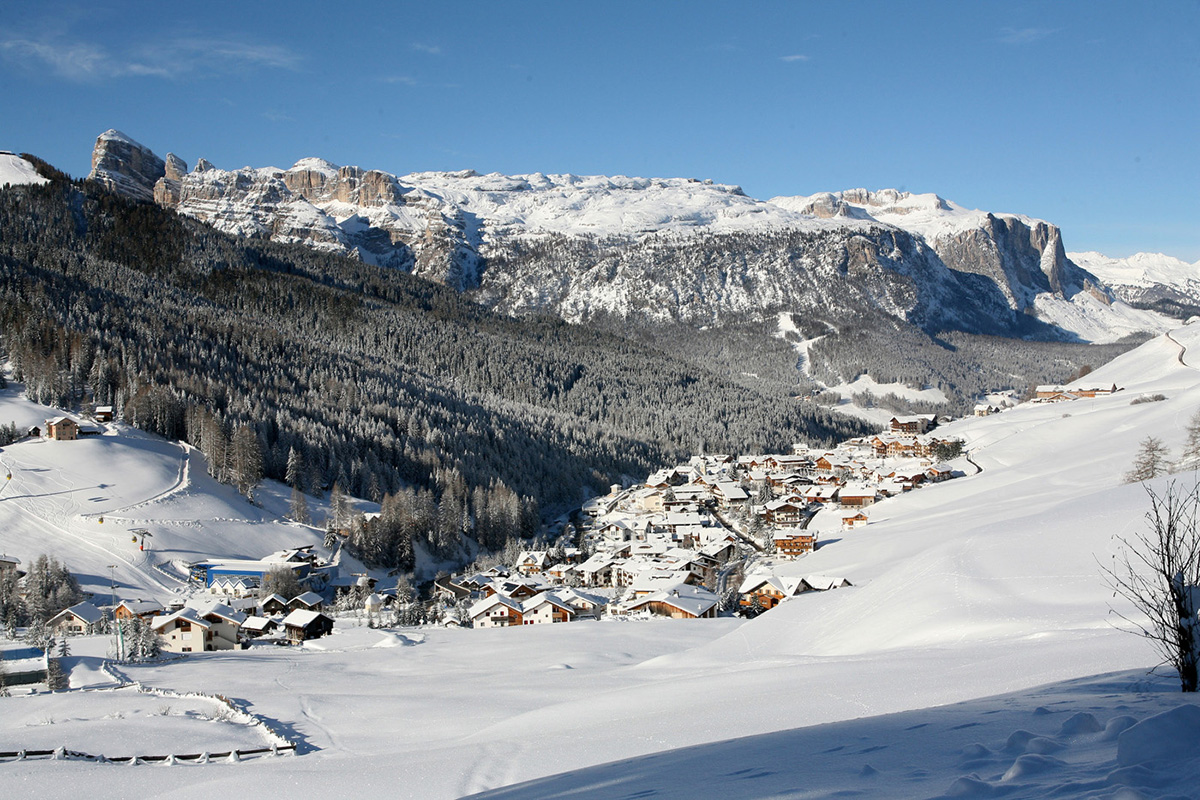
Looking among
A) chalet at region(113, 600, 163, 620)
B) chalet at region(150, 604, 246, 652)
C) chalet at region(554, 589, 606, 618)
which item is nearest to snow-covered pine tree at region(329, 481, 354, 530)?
chalet at region(113, 600, 163, 620)

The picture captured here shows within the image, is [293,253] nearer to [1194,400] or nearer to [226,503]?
[226,503]

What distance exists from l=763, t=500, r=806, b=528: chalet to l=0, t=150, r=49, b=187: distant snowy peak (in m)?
151

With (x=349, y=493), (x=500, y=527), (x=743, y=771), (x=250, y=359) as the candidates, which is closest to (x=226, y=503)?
(x=349, y=493)

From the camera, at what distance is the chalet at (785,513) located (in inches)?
2781

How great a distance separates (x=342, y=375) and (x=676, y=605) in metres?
71.5

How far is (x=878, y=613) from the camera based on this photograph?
2808cm

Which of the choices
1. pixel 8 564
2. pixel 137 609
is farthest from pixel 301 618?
pixel 8 564

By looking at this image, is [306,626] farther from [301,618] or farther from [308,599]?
[308,599]

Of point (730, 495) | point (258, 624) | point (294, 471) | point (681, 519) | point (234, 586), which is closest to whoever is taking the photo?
point (258, 624)

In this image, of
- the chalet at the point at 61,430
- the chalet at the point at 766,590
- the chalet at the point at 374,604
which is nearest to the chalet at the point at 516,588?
the chalet at the point at 374,604

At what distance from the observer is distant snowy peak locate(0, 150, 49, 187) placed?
156 m

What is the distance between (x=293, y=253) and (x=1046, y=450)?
162 meters

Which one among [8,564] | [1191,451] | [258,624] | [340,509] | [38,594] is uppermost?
[1191,451]

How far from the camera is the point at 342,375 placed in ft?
350
